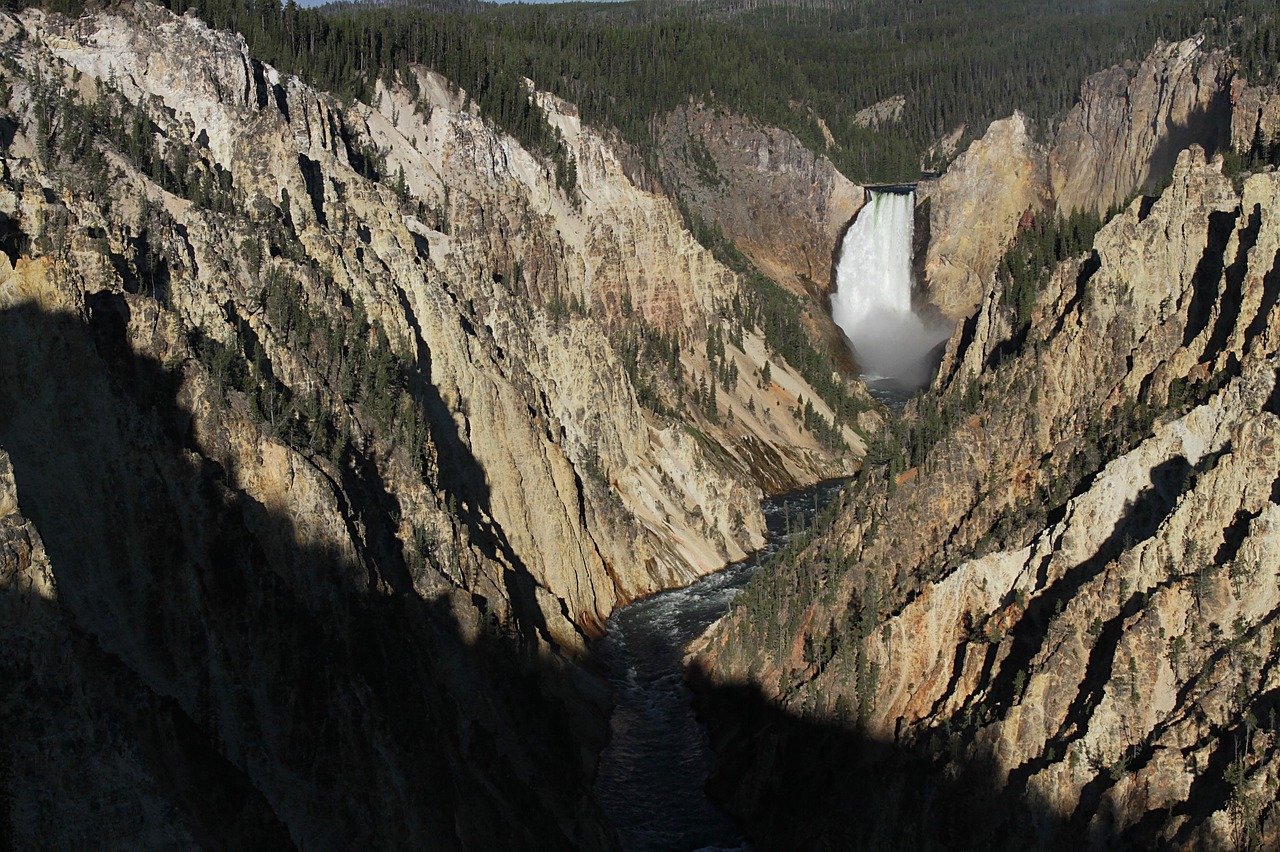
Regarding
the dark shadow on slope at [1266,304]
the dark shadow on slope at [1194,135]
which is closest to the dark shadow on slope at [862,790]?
the dark shadow on slope at [1266,304]

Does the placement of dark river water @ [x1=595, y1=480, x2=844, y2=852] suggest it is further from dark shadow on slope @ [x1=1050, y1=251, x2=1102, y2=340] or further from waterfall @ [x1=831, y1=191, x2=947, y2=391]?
waterfall @ [x1=831, y1=191, x2=947, y2=391]

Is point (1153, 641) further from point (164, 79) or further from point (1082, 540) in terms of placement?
point (164, 79)

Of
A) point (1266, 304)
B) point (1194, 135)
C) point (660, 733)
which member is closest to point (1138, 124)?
point (1194, 135)

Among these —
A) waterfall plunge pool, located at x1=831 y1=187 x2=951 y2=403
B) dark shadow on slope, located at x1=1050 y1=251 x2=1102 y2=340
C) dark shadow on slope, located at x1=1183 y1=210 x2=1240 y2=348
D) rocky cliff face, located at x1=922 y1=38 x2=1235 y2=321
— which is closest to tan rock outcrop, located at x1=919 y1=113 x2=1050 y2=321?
rocky cliff face, located at x1=922 y1=38 x2=1235 y2=321

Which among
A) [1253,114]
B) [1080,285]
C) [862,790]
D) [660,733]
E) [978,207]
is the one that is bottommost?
[862,790]

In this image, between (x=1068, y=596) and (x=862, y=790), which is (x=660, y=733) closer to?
(x=862, y=790)
